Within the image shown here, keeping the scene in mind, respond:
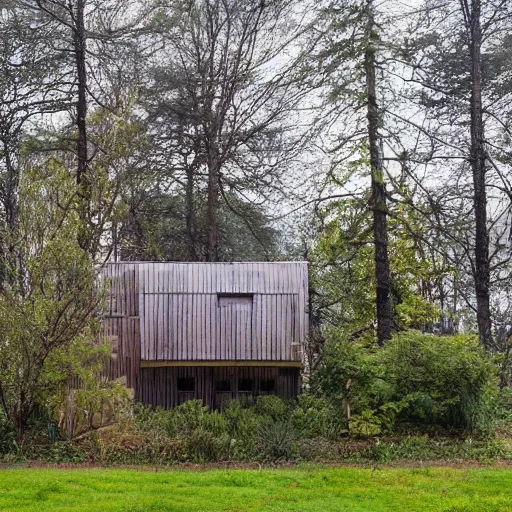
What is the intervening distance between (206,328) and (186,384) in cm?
165

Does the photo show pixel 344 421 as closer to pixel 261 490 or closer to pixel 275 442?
pixel 275 442

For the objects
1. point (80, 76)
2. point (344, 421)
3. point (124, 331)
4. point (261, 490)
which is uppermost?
point (80, 76)

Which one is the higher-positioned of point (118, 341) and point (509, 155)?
point (509, 155)

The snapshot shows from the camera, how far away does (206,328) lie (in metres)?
17.2

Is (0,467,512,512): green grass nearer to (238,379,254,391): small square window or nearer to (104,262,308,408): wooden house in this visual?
(104,262,308,408): wooden house

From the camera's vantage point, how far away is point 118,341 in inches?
687

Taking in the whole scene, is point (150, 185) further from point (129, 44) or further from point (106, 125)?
point (106, 125)

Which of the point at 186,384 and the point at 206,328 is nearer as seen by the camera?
the point at 206,328

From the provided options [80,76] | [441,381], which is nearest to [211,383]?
[441,381]

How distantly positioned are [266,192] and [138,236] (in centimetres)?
519

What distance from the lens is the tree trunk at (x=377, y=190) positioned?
63.1 ft

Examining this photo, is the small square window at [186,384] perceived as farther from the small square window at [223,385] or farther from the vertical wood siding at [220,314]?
the vertical wood siding at [220,314]

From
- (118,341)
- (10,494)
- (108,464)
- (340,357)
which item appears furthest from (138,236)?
(10,494)

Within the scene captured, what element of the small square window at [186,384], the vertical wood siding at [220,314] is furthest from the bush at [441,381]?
the small square window at [186,384]
